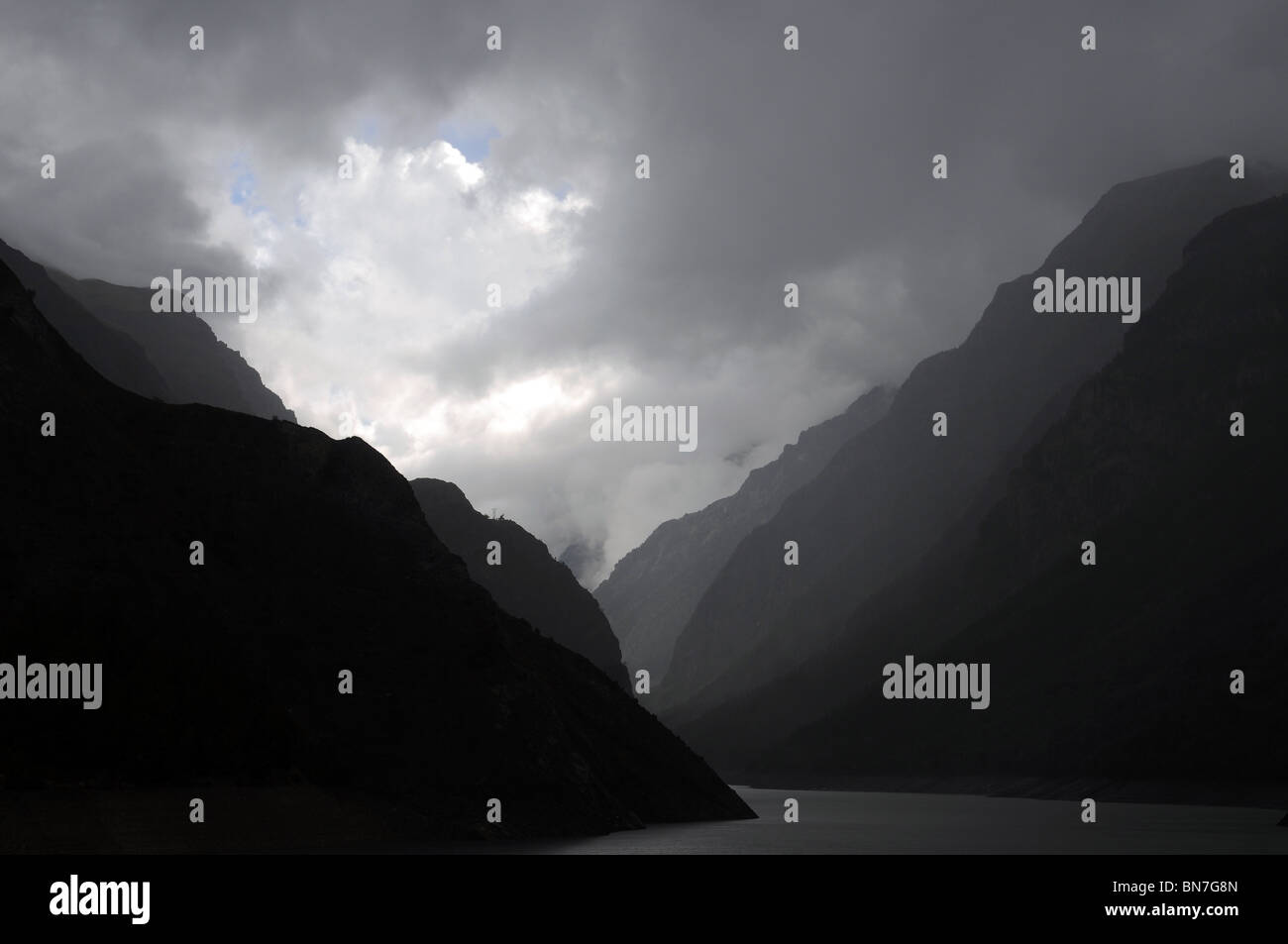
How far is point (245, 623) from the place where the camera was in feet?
294

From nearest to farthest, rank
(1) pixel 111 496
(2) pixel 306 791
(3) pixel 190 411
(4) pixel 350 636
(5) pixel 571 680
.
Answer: (2) pixel 306 791
(1) pixel 111 496
(4) pixel 350 636
(3) pixel 190 411
(5) pixel 571 680

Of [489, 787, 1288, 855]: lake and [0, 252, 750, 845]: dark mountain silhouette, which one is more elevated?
[0, 252, 750, 845]: dark mountain silhouette

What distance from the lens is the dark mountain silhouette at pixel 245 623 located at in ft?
239

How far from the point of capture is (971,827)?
406 feet

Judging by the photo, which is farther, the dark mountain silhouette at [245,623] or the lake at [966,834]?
the lake at [966,834]

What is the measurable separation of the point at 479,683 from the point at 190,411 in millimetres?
34766

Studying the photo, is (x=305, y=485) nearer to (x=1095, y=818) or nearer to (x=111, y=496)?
(x=111, y=496)

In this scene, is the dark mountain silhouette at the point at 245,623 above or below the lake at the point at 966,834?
above

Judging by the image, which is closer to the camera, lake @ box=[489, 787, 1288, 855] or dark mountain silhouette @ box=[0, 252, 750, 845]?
dark mountain silhouette @ box=[0, 252, 750, 845]

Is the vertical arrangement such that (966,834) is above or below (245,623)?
below

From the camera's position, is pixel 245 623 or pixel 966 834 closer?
pixel 245 623

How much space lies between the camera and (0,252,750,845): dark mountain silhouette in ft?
239
